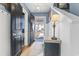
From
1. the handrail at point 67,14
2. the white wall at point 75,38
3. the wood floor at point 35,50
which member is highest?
the handrail at point 67,14

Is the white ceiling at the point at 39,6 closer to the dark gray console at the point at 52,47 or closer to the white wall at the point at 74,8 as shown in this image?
the white wall at the point at 74,8

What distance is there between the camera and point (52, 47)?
3.14m

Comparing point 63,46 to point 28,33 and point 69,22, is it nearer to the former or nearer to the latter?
point 69,22

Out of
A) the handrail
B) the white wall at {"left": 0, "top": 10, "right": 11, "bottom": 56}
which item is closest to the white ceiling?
the handrail

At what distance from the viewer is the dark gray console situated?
2.96 m

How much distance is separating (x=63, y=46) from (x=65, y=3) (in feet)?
2.93

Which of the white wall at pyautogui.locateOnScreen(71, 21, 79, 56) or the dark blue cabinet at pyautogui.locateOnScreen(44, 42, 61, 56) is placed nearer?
the white wall at pyautogui.locateOnScreen(71, 21, 79, 56)

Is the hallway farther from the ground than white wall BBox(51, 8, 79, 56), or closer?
closer

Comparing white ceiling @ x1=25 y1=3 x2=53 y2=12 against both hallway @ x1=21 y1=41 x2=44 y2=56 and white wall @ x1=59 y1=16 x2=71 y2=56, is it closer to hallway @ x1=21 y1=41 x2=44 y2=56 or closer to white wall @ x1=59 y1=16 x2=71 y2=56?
white wall @ x1=59 y1=16 x2=71 y2=56

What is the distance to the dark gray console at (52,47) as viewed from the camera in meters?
2.96

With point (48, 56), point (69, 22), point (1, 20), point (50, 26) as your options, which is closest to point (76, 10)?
point (69, 22)

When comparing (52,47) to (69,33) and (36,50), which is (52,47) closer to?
(36,50)

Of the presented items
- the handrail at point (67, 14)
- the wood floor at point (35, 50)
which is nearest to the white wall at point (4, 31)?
the wood floor at point (35, 50)

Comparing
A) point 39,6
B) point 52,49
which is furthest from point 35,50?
point 39,6
